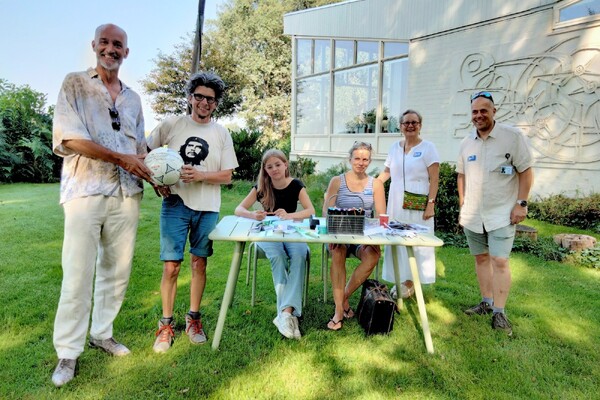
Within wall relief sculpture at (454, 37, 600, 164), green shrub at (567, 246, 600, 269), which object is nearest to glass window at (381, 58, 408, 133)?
wall relief sculpture at (454, 37, 600, 164)

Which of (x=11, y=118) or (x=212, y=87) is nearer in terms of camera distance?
(x=212, y=87)

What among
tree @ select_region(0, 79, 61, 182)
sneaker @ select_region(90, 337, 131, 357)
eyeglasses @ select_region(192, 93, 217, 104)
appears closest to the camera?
sneaker @ select_region(90, 337, 131, 357)

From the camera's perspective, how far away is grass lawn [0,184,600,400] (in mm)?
2270

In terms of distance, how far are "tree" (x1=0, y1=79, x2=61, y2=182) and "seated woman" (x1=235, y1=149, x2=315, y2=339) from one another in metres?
13.7

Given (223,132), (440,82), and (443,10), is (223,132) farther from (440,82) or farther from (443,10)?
(443,10)

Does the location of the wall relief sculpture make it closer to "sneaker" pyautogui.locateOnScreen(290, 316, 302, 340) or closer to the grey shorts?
the grey shorts

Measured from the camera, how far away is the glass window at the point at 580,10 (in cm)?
626

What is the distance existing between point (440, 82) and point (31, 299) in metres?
8.16

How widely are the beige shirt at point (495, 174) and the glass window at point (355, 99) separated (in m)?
7.88

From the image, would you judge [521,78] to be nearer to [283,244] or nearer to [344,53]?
[344,53]

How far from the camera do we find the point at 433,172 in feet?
11.4

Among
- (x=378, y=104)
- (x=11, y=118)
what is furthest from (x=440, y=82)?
(x=11, y=118)

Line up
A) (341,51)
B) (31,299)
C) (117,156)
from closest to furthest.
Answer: (117,156) < (31,299) < (341,51)

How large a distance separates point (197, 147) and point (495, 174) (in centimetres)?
226
